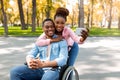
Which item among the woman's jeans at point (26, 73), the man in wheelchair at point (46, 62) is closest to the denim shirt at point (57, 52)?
the man in wheelchair at point (46, 62)

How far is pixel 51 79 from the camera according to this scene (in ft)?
14.5

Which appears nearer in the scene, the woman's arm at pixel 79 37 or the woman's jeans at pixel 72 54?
the woman's arm at pixel 79 37

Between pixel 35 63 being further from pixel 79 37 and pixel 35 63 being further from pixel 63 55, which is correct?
pixel 79 37

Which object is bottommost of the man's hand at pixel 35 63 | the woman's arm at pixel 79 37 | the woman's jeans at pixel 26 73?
the woman's jeans at pixel 26 73

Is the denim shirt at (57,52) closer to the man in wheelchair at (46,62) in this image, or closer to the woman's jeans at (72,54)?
the man in wheelchair at (46,62)

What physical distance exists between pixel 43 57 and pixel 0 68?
4.63 metres

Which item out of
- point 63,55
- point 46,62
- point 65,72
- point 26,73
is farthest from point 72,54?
point 26,73

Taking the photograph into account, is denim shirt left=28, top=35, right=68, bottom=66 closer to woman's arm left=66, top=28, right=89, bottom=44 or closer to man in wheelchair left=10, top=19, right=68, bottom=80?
man in wheelchair left=10, top=19, right=68, bottom=80

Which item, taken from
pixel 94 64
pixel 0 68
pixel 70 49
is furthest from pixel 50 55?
pixel 94 64

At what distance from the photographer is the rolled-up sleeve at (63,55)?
15.0 feet

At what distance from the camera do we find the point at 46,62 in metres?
4.49

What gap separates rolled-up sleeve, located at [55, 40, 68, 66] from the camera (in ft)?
15.0

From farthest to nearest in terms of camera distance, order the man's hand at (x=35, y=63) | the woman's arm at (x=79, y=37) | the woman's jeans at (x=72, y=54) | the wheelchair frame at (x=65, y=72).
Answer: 1. the woman's jeans at (x=72, y=54)
2. the woman's arm at (x=79, y=37)
3. the wheelchair frame at (x=65, y=72)
4. the man's hand at (x=35, y=63)

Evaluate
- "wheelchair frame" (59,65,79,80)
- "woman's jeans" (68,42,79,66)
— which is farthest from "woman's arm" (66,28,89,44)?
"wheelchair frame" (59,65,79,80)
